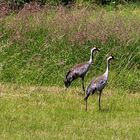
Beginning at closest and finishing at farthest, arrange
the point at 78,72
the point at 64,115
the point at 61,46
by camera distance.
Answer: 1. the point at 64,115
2. the point at 78,72
3. the point at 61,46

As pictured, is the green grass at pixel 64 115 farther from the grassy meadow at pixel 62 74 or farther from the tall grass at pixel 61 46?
the tall grass at pixel 61 46

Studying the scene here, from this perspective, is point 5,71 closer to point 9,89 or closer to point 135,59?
point 9,89

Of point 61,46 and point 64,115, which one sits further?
point 61,46

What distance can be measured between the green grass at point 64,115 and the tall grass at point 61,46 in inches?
25.7

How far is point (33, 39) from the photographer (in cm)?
1373

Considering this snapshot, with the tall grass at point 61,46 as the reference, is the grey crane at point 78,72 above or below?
above

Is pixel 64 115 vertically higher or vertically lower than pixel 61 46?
higher

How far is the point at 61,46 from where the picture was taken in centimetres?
1342

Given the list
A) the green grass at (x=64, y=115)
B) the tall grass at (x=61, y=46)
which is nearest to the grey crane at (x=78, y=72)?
the green grass at (x=64, y=115)

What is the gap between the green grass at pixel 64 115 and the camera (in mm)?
8969

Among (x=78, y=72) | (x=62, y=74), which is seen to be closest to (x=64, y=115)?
(x=78, y=72)

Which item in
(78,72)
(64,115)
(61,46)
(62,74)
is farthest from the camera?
(61,46)

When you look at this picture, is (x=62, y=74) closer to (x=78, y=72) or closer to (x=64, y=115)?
(x=78, y=72)

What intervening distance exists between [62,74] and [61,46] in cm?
102
